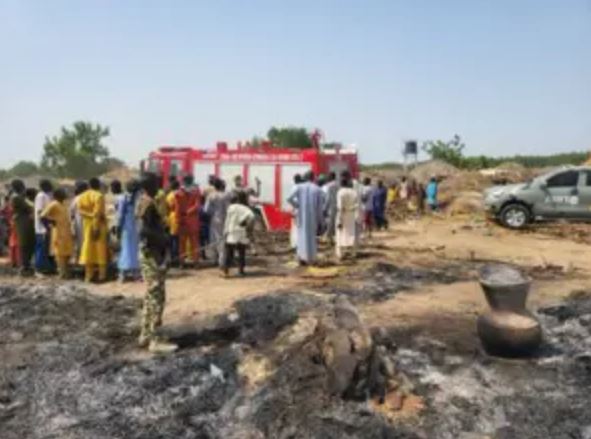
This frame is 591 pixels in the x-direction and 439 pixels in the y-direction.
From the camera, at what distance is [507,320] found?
7.73 metres

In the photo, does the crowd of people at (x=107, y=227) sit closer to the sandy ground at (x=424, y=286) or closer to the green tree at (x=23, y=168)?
the sandy ground at (x=424, y=286)

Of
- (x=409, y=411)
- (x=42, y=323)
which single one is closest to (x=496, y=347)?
(x=409, y=411)

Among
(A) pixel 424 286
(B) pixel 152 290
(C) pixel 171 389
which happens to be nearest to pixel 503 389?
(C) pixel 171 389

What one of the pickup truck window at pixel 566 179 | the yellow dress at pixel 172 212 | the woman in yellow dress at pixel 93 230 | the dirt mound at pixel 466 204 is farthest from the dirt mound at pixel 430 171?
the woman in yellow dress at pixel 93 230

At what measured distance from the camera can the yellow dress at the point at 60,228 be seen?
12383 mm

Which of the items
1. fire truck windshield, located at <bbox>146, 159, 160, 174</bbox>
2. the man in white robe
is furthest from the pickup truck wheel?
fire truck windshield, located at <bbox>146, 159, 160, 174</bbox>

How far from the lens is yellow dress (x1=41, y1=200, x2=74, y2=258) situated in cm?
1238

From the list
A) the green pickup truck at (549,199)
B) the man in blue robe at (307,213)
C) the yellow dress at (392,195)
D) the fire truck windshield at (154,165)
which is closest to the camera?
the man in blue robe at (307,213)

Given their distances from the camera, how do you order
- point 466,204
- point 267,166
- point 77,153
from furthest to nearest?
1. point 77,153
2. point 466,204
3. point 267,166

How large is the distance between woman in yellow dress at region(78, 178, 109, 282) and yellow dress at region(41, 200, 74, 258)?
25cm

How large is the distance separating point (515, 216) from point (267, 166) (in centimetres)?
703

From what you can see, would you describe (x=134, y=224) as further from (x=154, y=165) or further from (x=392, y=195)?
(x=392, y=195)

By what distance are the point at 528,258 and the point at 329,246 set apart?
413 centimetres

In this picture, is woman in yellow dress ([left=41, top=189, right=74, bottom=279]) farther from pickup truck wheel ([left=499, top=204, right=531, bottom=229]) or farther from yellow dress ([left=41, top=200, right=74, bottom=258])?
pickup truck wheel ([left=499, top=204, right=531, bottom=229])
